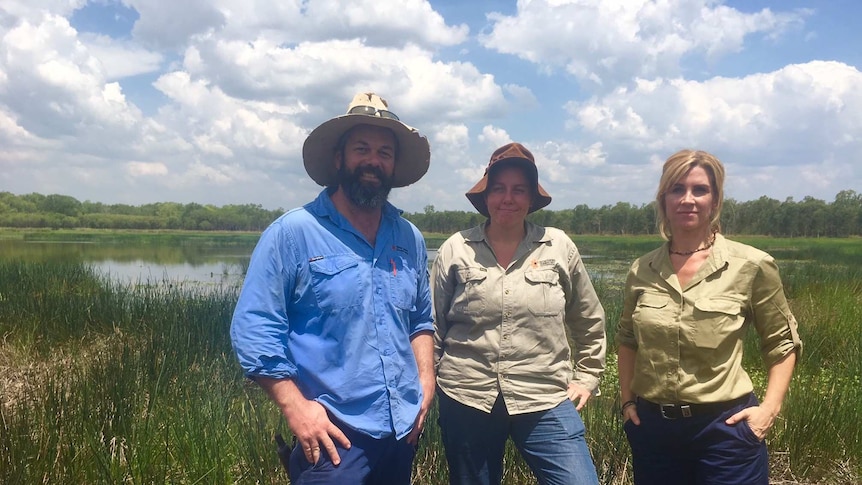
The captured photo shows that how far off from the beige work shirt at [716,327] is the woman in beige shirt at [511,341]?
13.5 inches

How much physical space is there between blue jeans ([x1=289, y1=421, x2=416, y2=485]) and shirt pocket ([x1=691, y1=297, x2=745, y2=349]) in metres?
1.08

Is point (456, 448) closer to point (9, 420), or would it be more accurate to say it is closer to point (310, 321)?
point (310, 321)

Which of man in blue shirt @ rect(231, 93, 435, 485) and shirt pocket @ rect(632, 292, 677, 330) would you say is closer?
man in blue shirt @ rect(231, 93, 435, 485)

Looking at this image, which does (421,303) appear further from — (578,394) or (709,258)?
(709,258)

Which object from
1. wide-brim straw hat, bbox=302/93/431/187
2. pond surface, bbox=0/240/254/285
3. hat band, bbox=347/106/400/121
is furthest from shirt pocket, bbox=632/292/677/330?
pond surface, bbox=0/240/254/285

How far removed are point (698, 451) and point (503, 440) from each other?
27.3 inches

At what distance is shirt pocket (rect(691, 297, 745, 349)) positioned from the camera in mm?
1881

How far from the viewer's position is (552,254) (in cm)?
222

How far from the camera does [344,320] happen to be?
1703 millimetres

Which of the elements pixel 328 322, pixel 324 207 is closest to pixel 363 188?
pixel 324 207

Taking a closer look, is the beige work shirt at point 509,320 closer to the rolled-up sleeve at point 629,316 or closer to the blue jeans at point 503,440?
the blue jeans at point 503,440

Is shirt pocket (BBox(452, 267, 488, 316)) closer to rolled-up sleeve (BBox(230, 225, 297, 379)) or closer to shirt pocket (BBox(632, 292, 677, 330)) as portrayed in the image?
shirt pocket (BBox(632, 292, 677, 330))

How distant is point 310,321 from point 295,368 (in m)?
0.15

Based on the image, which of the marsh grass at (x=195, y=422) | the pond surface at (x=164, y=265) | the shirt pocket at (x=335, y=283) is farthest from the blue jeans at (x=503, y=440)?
the pond surface at (x=164, y=265)
